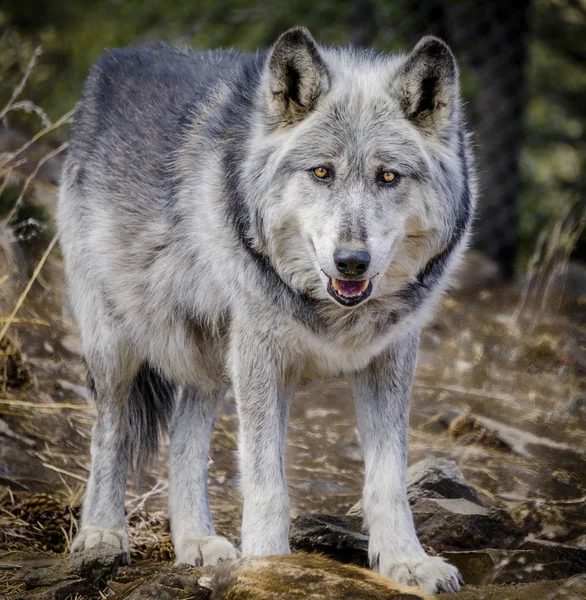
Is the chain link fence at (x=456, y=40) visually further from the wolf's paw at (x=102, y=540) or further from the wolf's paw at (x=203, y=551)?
the wolf's paw at (x=102, y=540)

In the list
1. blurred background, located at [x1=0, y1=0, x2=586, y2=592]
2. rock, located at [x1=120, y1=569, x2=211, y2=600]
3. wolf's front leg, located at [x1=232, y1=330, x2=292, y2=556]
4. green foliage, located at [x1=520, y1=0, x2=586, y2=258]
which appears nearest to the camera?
rock, located at [x1=120, y1=569, x2=211, y2=600]

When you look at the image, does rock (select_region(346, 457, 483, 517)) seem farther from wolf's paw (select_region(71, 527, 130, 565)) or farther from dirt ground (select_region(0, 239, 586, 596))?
wolf's paw (select_region(71, 527, 130, 565))

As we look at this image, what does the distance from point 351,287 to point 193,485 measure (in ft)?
4.61

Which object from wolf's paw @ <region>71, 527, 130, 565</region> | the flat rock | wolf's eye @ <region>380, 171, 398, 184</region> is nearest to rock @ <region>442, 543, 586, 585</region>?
the flat rock

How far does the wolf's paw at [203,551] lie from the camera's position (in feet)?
12.0

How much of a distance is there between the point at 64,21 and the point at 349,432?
6078 millimetres

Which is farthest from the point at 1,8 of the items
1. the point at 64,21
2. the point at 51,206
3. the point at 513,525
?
the point at 513,525

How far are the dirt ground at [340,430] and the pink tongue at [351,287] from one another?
1.46m

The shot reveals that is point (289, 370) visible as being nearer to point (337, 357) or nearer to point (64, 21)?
point (337, 357)

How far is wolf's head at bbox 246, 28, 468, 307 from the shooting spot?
315cm

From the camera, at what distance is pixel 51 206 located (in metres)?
6.75

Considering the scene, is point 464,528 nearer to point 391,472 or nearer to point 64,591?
point 391,472

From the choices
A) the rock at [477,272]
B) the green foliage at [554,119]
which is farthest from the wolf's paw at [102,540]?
the green foliage at [554,119]

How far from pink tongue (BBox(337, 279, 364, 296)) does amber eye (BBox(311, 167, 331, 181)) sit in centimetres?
39
